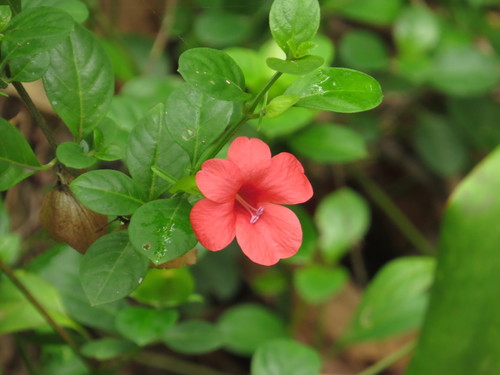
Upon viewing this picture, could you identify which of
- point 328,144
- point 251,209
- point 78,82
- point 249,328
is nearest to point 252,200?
point 251,209

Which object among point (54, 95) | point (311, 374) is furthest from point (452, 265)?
point (54, 95)

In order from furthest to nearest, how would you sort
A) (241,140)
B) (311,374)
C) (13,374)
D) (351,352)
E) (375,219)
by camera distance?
(375,219) → (351,352) → (13,374) → (311,374) → (241,140)

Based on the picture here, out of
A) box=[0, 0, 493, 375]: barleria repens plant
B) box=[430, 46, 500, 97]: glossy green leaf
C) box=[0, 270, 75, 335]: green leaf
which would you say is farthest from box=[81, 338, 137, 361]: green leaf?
box=[430, 46, 500, 97]: glossy green leaf

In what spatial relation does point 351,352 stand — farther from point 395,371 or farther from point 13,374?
point 13,374

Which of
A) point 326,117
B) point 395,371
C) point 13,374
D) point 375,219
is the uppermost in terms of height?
point 326,117

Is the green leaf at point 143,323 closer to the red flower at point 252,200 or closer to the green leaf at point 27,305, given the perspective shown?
the green leaf at point 27,305

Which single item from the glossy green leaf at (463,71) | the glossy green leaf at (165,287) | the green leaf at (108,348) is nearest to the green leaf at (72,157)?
the glossy green leaf at (165,287)

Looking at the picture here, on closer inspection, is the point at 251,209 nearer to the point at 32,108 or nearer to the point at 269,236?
the point at 269,236
